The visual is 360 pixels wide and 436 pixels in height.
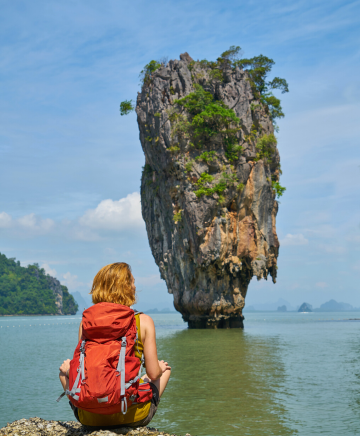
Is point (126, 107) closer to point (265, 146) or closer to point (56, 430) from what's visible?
point (265, 146)

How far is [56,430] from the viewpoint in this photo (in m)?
3.35

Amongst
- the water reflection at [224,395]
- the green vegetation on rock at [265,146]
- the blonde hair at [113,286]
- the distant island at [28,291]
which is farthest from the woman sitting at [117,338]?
the distant island at [28,291]

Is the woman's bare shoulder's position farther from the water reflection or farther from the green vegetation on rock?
the green vegetation on rock

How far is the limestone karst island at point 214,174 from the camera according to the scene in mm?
27922

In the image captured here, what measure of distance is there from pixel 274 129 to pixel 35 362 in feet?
78.3

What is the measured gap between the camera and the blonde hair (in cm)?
291

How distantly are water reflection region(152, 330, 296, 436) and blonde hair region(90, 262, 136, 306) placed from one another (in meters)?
4.80

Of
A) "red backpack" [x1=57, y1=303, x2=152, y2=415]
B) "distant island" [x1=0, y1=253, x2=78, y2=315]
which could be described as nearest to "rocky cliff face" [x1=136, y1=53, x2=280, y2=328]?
"red backpack" [x1=57, y1=303, x2=152, y2=415]

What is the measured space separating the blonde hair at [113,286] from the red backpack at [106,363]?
0.38 feet

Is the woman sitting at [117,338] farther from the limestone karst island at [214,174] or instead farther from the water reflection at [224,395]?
the limestone karst island at [214,174]

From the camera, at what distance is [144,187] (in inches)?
1410

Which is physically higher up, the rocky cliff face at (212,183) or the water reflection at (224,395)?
the rocky cliff face at (212,183)

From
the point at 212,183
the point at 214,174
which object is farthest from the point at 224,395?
the point at 214,174

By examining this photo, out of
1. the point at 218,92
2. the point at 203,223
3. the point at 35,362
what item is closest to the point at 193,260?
the point at 203,223
